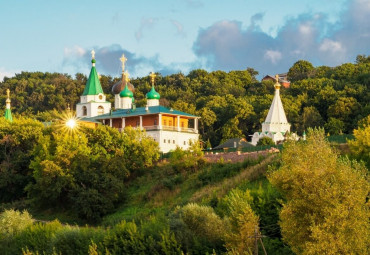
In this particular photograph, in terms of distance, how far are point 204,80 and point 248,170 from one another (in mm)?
48694

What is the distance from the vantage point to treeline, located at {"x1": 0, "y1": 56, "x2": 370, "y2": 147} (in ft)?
212

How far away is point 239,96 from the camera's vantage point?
8012 centimetres

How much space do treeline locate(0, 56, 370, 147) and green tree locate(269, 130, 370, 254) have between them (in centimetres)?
3731

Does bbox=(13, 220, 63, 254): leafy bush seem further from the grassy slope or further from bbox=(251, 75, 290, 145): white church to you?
bbox=(251, 75, 290, 145): white church

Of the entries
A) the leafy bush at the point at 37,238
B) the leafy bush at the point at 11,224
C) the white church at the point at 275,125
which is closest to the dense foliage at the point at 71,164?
the leafy bush at the point at 11,224

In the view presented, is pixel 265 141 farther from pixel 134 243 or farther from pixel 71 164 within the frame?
pixel 134 243

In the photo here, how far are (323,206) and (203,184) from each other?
66.7ft

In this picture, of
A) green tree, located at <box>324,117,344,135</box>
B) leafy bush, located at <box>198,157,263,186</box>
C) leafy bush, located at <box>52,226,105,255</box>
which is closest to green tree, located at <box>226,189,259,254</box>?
leafy bush, located at <box>52,226,105,255</box>

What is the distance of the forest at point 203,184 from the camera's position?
22.2 meters

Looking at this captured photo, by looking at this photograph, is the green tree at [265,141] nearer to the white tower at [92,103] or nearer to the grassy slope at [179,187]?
the grassy slope at [179,187]

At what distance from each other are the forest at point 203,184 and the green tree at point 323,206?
38 mm

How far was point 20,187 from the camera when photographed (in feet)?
166

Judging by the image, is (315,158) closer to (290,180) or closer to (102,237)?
(290,180)

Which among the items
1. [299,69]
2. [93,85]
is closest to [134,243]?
[93,85]
